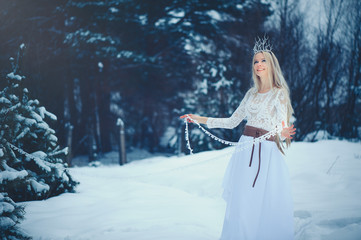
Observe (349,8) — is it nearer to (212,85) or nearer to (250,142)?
(212,85)

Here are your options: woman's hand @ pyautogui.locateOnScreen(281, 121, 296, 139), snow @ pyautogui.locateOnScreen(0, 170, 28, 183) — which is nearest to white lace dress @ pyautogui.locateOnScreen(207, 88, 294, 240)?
woman's hand @ pyautogui.locateOnScreen(281, 121, 296, 139)

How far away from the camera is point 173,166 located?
7043 millimetres

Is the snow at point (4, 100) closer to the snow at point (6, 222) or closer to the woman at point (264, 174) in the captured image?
the snow at point (6, 222)

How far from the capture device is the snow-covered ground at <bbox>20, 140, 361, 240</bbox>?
3.29 m

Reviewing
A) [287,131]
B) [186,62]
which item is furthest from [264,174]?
[186,62]

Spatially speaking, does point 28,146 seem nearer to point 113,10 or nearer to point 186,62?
point 113,10

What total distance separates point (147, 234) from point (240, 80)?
23.7 feet

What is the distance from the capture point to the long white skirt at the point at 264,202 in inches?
111

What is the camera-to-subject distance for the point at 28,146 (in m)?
4.23

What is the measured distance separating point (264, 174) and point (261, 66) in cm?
111

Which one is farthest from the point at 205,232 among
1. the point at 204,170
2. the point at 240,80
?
the point at 240,80

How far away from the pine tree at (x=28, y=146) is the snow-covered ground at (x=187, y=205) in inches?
9.5

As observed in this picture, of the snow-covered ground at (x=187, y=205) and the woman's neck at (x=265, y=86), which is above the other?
the woman's neck at (x=265, y=86)

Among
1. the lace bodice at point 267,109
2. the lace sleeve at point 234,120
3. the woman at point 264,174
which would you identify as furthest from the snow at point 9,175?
the lace bodice at point 267,109
